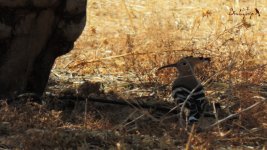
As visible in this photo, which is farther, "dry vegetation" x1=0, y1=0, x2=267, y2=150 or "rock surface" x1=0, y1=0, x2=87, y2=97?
"rock surface" x1=0, y1=0, x2=87, y2=97

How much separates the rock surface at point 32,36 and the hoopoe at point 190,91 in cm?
93

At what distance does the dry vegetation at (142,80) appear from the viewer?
4199 millimetres

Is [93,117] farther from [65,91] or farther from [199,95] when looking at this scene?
[65,91]

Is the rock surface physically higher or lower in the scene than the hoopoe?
higher

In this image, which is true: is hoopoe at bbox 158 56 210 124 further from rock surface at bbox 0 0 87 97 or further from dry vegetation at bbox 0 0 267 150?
rock surface at bbox 0 0 87 97

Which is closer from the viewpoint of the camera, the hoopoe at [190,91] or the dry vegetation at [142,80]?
the dry vegetation at [142,80]

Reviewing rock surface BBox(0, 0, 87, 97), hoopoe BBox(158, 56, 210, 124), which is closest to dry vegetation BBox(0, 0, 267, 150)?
hoopoe BBox(158, 56, 210, 124)

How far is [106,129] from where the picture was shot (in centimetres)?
451

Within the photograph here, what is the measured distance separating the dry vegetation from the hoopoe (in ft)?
0.54

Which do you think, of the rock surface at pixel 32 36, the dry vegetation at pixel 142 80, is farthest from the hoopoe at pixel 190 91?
the rock surface at pixel 32 36

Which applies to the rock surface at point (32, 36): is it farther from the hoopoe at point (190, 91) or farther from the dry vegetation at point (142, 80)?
the hoopoe at point (190, 91)

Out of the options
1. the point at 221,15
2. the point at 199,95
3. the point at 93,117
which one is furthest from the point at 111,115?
the point at 221,15

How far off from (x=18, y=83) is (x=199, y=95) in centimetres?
141

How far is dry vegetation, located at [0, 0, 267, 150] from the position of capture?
4.20 metres
